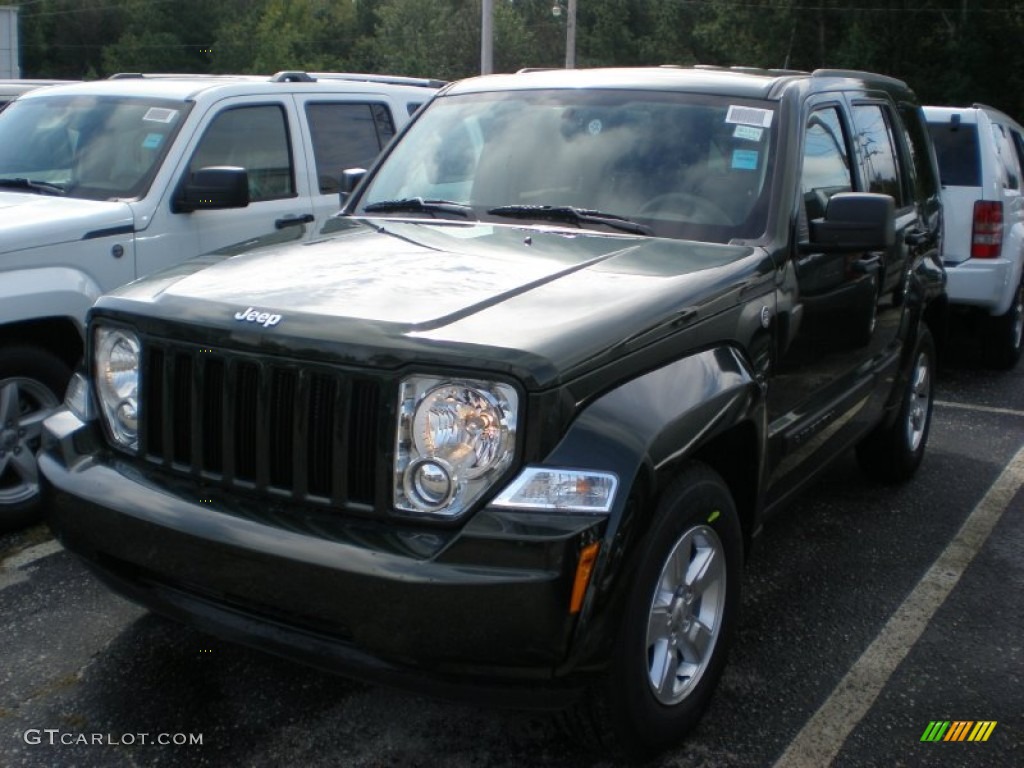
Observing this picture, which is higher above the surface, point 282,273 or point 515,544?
point 282,273

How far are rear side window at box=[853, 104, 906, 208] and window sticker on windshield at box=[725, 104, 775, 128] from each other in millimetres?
853

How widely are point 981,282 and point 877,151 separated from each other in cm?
352

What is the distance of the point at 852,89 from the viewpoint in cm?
486

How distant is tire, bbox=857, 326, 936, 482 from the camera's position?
552 cm

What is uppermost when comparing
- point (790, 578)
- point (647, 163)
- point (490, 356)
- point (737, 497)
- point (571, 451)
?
point (647, 163)

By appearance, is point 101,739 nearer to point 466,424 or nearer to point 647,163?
point 466,424

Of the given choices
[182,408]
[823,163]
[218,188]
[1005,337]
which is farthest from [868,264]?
[1005,337]

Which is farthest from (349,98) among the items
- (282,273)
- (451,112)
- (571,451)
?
(571,451)

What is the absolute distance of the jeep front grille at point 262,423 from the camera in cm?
277

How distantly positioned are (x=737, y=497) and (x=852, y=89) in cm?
216

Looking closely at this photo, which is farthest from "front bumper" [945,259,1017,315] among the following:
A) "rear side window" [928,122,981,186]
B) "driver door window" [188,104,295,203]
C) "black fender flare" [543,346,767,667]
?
"black fender flare" [543,346,767,667]

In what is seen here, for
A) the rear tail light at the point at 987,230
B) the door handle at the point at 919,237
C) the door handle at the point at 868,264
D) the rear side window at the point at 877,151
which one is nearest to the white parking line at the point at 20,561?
the door handle at the point at 868,264

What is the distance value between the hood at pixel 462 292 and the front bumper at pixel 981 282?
5038 mm

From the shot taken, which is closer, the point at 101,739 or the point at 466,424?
the point at 466,424
